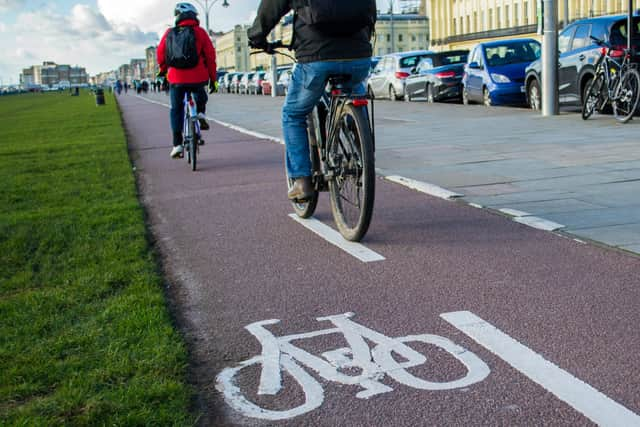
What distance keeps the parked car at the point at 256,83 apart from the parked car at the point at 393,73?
26.5 meters

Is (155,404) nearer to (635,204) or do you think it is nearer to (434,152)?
(635,204)

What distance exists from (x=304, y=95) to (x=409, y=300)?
2.02 m

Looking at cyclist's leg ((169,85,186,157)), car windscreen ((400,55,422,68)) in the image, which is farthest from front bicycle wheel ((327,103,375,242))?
car windscreen ((400,55,422,68))

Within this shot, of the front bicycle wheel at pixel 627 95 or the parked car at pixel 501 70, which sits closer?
the front bicycle wheel at pixel 627 95

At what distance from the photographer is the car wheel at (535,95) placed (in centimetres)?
1834

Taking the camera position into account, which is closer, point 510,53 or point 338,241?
point 338,241

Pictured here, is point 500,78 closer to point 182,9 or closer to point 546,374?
point 182,9

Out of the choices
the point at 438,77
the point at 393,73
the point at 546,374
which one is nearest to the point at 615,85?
the point at 546,374

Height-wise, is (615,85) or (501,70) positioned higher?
(501,70)

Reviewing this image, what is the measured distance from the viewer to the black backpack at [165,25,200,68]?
10586 mm

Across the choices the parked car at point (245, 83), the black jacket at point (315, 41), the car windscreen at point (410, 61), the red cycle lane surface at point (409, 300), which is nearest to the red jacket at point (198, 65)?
the red cycle lane surface at point (409, 300)

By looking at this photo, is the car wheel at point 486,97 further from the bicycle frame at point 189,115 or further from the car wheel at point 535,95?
the bicycle frame at point 189,115

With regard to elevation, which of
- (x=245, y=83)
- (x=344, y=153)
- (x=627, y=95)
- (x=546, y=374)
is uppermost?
(x=245, y=83)

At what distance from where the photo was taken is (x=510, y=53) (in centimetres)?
2212
